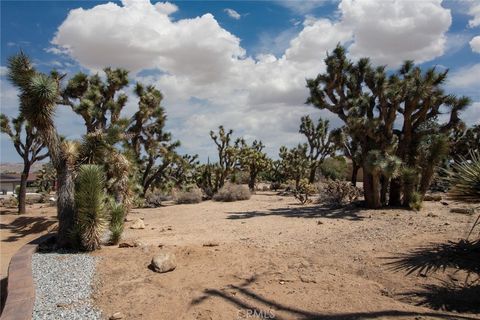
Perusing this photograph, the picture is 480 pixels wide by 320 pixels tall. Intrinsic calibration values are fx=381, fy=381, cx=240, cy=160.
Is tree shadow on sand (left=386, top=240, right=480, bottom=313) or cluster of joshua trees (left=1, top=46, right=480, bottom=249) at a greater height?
cluster of joshua trees (left=1, top=46, right=480, bottom=249)

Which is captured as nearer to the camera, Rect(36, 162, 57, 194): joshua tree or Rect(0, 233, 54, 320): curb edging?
Rect(0, 233, 54, 320): curb edging

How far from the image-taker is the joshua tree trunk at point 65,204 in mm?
8766

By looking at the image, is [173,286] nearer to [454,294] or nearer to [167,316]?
[167,316]

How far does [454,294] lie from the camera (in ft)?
17.7

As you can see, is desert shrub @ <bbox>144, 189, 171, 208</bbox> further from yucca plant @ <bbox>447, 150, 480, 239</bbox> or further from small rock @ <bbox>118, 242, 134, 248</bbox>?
yucca plant @ <bbox>447, 150, 480, 239</bbox>

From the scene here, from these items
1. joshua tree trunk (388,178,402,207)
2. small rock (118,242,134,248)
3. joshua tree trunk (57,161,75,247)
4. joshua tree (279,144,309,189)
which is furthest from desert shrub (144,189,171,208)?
small rock (118,242,134,248)

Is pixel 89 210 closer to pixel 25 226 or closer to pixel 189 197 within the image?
pixel 25 226

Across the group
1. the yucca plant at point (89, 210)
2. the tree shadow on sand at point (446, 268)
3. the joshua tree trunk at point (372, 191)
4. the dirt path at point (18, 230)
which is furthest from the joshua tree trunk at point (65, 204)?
the joshua tree trunk at point (372, 191)

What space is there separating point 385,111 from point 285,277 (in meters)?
9.81

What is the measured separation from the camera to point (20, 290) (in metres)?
5.67

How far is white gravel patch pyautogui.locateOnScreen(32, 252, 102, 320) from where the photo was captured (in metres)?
5.14

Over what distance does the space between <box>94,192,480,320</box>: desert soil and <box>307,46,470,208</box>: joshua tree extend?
125 inches

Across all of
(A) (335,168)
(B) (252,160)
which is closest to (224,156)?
(B) (252,160)

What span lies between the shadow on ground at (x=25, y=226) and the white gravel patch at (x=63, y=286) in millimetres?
7301
